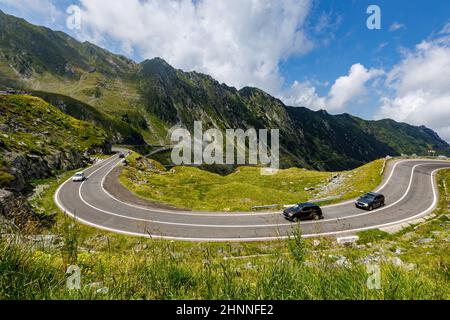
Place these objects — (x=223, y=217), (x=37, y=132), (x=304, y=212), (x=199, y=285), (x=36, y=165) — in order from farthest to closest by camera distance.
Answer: (x=37, y=132) < (x=36, y=165) < (x=223, y=217) < (x=304, y=212) < (x=199, y=285)

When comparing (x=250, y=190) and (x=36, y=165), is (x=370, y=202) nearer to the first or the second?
(x=250, y=190)

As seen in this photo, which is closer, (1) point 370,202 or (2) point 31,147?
(1) point 370,202

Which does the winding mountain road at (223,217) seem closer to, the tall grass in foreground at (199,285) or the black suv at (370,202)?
the black suv at (370,202)

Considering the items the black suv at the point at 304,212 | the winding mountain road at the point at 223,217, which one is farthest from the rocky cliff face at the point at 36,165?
the black suv at the point at 304,212

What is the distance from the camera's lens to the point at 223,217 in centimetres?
3356

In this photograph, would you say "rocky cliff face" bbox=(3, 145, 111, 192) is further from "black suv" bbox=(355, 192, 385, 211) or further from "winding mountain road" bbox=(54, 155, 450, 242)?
"black suv" bbox=(355, 192, 385, 211)

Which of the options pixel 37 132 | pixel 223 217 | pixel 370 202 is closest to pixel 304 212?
pixel 223 217

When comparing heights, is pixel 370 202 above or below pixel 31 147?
below

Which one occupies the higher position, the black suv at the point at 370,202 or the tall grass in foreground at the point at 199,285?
the tall grass in foreground at the point at 199,285

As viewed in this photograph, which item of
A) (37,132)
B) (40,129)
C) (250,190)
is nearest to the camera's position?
(250,190)

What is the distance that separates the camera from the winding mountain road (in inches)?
1094

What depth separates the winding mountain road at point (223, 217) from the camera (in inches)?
1094

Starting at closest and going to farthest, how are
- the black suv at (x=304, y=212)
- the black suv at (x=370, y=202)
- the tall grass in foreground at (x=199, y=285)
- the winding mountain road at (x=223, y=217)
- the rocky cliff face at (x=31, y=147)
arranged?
the tall grass in foreground at (x=199, y=285), the winding mountain road at (x=223, y=217), the rocky cliff face at (x=31, y=147), the black suv at (x=304, y=212), the black suv at (x=370, y=202)
